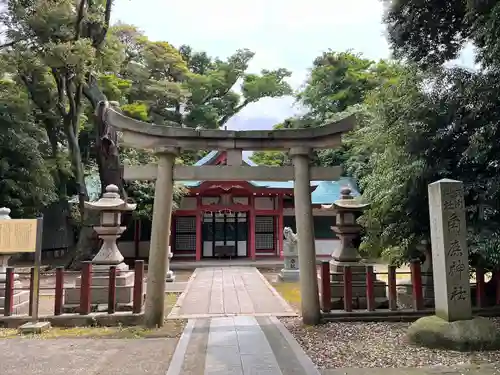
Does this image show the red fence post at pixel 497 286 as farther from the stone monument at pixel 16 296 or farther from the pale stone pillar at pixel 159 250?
the stone monument at pixel 16 296

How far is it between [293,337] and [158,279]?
2375mm

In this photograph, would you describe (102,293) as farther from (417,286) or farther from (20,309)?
(417,286)

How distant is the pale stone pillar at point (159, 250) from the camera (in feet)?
22.2

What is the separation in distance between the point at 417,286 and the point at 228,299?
4284mm

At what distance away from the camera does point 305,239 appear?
695cm

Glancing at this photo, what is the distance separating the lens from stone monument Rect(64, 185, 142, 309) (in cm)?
827

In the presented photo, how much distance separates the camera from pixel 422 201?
732 cm

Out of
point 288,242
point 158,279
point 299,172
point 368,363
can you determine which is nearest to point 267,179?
point 299,172

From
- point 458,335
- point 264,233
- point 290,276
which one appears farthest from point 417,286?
point 264,233

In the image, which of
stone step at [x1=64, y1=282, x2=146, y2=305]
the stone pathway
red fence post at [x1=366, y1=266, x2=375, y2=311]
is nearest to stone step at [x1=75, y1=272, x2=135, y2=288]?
stone step at [x1=64, y1=282, x2=146, y2=305]

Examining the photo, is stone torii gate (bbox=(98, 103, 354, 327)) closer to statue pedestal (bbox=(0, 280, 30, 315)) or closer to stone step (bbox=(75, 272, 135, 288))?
stone step (bbox=(75, 272, 135, 288))

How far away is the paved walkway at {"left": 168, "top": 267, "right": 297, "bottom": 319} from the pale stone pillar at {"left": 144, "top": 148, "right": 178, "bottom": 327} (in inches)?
34.6

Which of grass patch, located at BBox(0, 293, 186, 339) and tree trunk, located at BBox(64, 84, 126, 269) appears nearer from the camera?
grass patch, located at BBox(0, 293, 186, 339)

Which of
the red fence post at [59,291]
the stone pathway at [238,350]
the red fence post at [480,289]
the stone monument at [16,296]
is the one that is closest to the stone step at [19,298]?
the stone monument at [16,296]
